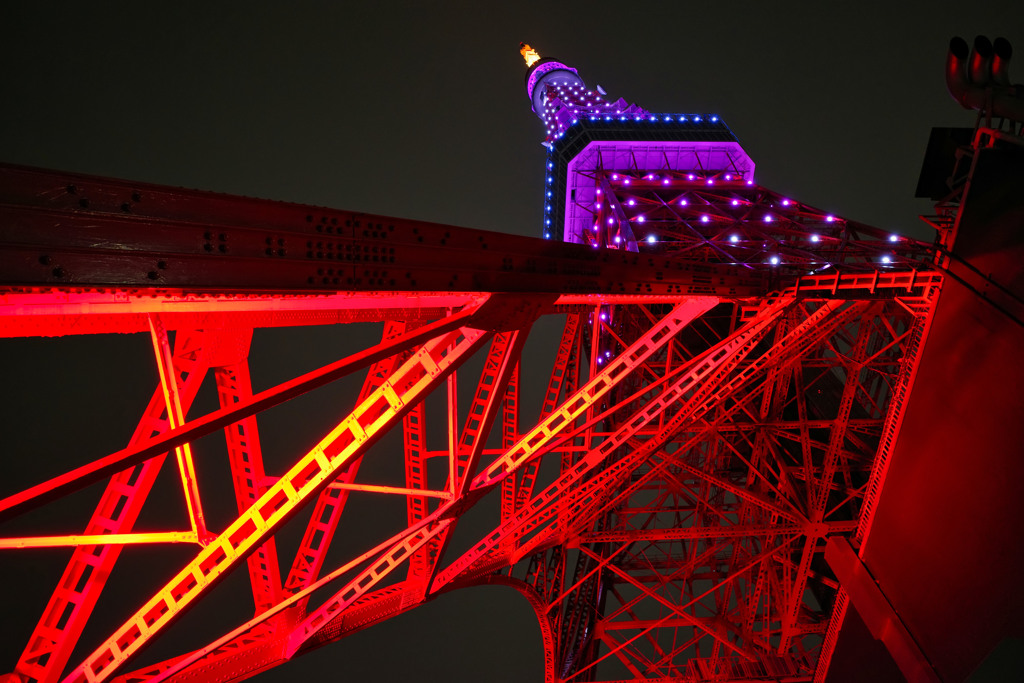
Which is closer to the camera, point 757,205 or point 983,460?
point 983,460

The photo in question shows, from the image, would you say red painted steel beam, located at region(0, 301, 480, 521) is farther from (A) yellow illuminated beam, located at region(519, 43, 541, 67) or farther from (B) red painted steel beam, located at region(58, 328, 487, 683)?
(A) yellow illuminated beam, located at region(519, 43, 541, 67)

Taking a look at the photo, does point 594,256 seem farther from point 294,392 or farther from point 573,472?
point 573,472

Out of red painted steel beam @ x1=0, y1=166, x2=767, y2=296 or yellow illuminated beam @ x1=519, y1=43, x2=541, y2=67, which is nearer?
red painted steel beam @ x1=0, y1=166, x2=767, y2=296

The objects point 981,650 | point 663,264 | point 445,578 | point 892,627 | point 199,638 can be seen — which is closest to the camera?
point 663,264

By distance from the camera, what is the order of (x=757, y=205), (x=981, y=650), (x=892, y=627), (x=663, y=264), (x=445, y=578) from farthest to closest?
(x=757, y=205)
(x=445, y=578)
(x=892, y=627)
(x=981, y=650)
(x=663, y=264)

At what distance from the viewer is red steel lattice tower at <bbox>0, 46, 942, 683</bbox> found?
10.4 feet

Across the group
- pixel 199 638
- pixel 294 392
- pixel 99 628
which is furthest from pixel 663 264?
pixel 199 638

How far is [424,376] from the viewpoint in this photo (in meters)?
4.95

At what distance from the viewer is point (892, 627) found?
9102 millimetres

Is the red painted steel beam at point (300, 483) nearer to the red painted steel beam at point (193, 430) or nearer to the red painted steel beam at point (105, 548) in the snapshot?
the red painted steel beam at point (193, 430)

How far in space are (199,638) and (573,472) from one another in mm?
24790

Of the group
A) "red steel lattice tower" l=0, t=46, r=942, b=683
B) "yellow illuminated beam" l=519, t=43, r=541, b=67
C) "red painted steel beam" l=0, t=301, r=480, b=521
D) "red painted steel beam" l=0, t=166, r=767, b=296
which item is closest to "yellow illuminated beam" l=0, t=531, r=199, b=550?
"red steel lattice tower" l=0, t=46, r=942, b=683

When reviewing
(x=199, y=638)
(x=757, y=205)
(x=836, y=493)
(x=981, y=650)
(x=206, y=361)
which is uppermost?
(x=757, y=205)

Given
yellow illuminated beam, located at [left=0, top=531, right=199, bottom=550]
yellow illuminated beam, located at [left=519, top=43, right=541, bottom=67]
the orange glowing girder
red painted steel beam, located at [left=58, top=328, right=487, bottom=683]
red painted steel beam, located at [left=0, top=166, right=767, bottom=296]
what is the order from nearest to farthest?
red painted steel beam, located at [left=0, top=166, right=767, bottom=296], the orange glowing girder, red painted steel beam, located at [left=58, top=328, right=487, bottom=683], yellow illuminated beam, located at [left=0, top=531, right=199, bottom=550], yellow illuminated beam, located at [left=519, top=43, right=541, bottom=67]
